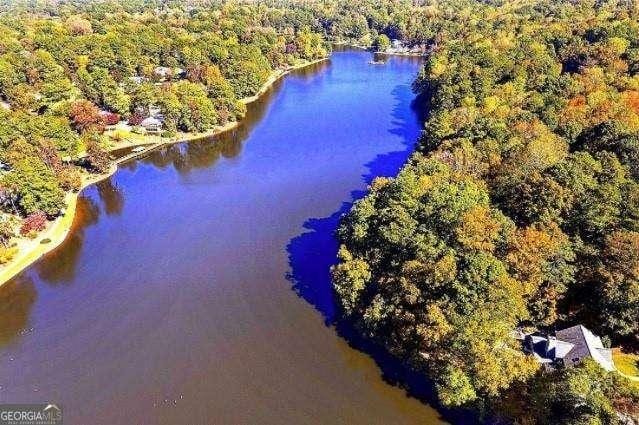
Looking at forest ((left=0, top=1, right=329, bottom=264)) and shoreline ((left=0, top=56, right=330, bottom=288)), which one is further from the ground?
forest ((left=0, top=1, right=329, bottom=264))

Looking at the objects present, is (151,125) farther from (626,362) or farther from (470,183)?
(626,362)

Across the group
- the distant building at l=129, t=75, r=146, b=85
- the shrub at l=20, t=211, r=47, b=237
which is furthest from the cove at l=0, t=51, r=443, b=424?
the distant building at l=129, t=75, r=146, b=85

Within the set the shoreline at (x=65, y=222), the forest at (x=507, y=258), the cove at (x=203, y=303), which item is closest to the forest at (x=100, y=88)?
the shoreline at (x=65, y=222)

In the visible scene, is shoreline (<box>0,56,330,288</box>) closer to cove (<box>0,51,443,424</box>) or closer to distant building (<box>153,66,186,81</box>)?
cove (<box>0,51,443,424</box>)

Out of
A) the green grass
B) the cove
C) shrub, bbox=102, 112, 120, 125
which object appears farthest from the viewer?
shrub, bbox=102, 112, 120, 125

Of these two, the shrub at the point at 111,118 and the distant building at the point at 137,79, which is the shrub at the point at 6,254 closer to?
the shrub at the point at 111,118

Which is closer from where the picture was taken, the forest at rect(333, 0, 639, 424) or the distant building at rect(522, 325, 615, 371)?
the forest at rect(333, 0, 639, 424)

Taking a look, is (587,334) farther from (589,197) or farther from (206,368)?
(206,368)
